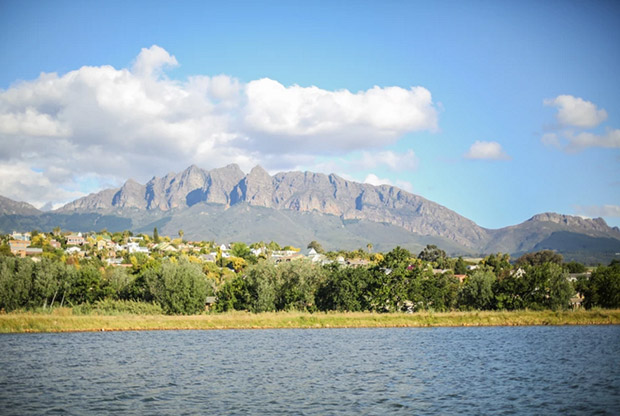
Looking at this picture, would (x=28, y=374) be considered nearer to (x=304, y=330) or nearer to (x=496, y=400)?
(x=496, y=400)

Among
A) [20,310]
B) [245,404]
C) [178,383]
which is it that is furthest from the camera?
[20,310]

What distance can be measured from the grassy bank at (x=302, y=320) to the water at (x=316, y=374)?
11344 mm

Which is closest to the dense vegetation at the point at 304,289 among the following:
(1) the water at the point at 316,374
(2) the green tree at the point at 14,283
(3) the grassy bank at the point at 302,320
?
(2) the green tree at the point at 14,283

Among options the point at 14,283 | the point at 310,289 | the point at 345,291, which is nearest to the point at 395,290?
the point at 345,291

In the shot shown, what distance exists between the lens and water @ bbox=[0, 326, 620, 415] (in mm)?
28438

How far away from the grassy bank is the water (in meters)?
11.3

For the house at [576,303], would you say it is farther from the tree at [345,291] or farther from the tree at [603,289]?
the tree at [345,291]

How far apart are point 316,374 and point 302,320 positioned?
39.9 m

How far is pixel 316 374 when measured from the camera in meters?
38.4

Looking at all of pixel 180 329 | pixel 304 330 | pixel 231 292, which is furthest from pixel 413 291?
pixel 180 329

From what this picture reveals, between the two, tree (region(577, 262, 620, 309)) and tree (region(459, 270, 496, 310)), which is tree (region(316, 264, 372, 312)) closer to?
tree (region(459, 270, 496, 310))

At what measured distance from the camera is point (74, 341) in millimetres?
60000

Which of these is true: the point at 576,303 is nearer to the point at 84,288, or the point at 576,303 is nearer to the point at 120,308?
the point at 120,308

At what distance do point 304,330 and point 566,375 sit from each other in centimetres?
4107
